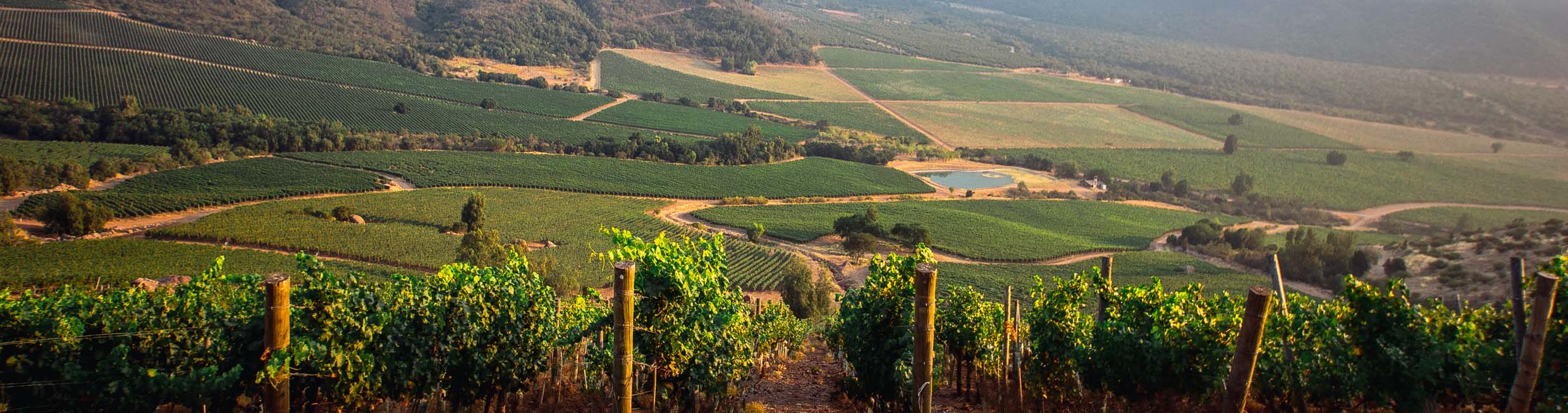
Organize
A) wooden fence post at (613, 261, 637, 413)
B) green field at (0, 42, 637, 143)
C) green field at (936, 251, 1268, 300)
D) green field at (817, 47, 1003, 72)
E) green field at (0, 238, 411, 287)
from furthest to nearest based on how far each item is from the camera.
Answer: green field at (817, 47, 1003, 72) < green field at (0, 42, 637, 143) < green field at (936, 251, 1268, 300) < green field at (0, 238, 411, 287) < wooden fence post at (613, 261, 637, 413)

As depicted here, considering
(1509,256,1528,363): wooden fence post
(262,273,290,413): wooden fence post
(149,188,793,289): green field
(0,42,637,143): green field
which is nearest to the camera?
(262,273,290,413): wooden fence post

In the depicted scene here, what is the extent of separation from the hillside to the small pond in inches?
2740

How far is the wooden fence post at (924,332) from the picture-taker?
10.0m

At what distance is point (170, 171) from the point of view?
6331 centimetres

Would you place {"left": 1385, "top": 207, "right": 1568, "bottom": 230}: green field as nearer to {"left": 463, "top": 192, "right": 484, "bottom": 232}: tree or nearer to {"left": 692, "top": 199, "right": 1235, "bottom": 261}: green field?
{"left": 692, "top": 199, "right": 1235, "bottom": 261}: green field

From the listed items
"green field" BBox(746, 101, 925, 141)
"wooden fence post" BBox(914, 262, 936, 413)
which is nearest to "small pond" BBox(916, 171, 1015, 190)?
"green field" BBox(746, 101, 925, 141)

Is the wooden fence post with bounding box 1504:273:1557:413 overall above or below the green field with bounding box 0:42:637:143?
above

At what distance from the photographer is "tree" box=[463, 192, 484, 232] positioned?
186 ft

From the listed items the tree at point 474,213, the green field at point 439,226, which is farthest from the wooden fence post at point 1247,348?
the tree at point 474,213

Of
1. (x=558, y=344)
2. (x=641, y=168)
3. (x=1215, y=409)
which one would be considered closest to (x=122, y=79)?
(x=641, y=168)

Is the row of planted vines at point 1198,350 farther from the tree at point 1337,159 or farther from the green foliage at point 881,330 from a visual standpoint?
the tree at point 1337,159

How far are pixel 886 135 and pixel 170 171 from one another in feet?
250

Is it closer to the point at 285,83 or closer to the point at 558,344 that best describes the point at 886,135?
the point at 285,83

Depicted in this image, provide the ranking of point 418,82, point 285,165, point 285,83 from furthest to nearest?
point 418,82 → point 285,83 → point 285,165
